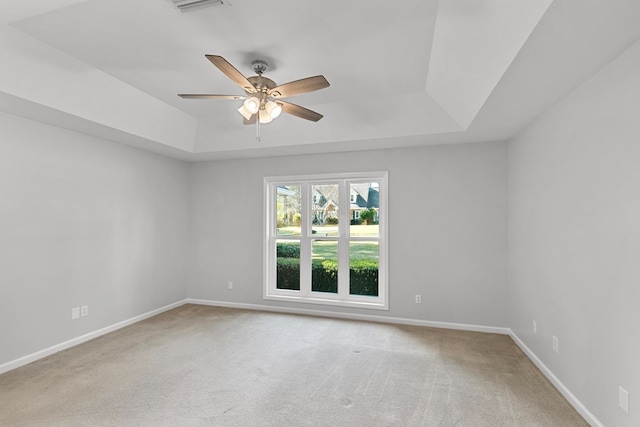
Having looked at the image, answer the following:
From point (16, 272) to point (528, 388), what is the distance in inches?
181

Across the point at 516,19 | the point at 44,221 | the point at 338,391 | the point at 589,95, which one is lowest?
the point at 338,391

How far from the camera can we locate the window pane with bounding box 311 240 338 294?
190 inches

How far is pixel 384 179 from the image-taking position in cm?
451

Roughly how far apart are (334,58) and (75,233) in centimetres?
328

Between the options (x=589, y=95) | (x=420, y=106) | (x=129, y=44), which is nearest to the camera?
(x=589, y=95)

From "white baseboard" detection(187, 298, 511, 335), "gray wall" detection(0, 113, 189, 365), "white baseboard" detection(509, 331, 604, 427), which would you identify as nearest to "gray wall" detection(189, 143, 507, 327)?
"white baseboard" detection(187, 298, 511, 335)

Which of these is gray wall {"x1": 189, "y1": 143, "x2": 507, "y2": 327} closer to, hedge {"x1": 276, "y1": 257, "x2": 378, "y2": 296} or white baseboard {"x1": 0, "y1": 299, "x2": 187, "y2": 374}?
hedge {"x1": 276, "y1": 257, "x2": 378, "y2": 296}

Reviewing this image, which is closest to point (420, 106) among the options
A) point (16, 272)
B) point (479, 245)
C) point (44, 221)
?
point (479, 245)

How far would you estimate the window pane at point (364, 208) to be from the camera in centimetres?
464

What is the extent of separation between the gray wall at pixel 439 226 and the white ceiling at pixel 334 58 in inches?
17.2

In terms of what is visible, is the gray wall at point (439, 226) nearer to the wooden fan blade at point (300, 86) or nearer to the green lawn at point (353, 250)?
the green lawn at point (353, 250)

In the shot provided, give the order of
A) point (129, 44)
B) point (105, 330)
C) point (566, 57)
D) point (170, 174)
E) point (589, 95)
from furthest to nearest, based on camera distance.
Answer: point (170, 174) → point (105, 330) → point (129, 44) → point (589, 95) → point (566, 57)

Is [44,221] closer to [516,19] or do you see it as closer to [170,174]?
[170,174]

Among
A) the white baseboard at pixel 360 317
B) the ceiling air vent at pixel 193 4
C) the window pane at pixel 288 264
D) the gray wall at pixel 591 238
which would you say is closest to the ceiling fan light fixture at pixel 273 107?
the ceiling air vent at pixel 193 4
